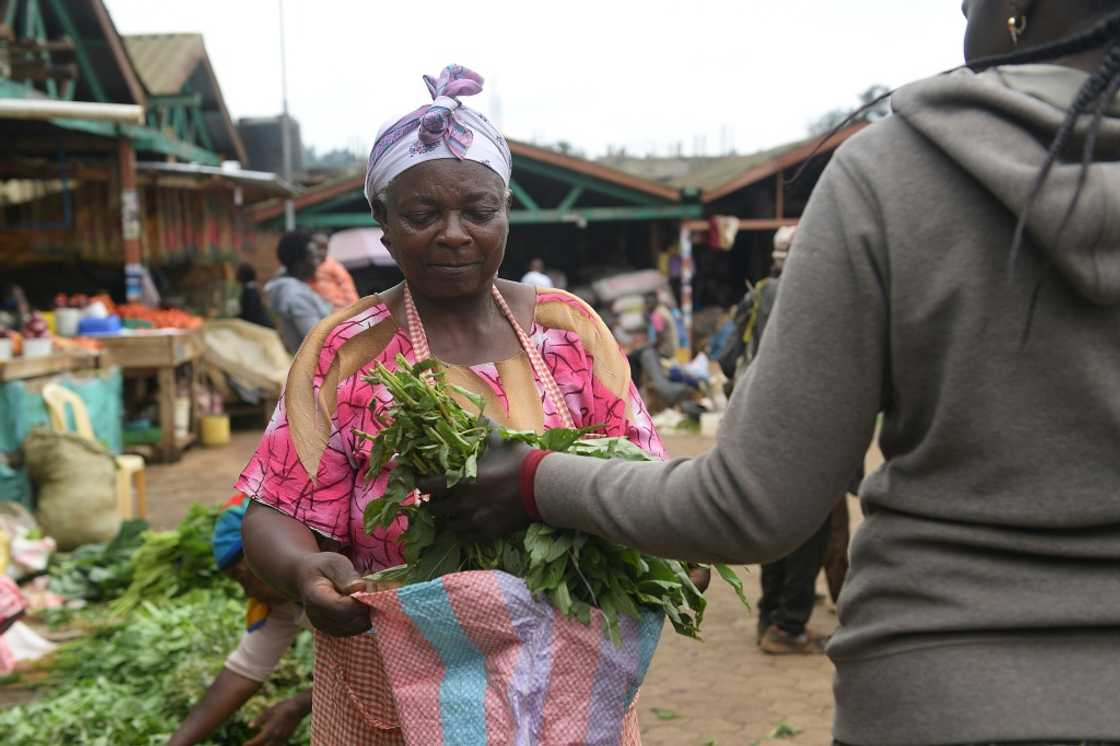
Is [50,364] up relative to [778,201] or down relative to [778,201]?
down

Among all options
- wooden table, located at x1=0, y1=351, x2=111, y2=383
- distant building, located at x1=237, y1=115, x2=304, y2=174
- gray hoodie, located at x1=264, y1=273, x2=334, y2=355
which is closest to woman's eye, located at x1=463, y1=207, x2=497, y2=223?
gray hoodie, located at x1=264, y1=273, x2=334, y2=355

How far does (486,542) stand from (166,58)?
1861cm

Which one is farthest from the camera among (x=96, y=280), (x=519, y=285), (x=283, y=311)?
(x=96, y=280)

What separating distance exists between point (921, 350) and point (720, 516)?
321 millimetres

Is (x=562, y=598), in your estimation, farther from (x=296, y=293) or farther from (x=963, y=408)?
(x=296, y=293)

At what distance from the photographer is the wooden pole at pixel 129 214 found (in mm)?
12531

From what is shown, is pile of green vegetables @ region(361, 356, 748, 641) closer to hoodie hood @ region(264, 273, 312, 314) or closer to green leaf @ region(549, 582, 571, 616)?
green leaf @ region(549, 582, 571, 616)

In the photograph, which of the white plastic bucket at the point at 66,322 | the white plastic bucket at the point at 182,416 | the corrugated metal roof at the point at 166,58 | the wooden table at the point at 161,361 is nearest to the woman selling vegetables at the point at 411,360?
the white plastic bucket at the point at 66,322

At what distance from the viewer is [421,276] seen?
8.18ft

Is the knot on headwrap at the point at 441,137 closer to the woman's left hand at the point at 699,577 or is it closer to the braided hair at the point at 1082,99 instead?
the woman's left hand at the point at 699,577

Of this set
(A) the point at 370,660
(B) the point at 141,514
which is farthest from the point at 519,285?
(B) the point at 141,514

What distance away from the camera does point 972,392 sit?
4.69ft

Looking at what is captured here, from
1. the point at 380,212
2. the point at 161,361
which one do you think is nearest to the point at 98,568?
the point at 161,361

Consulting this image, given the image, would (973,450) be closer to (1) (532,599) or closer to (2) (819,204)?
(2) (819,204)
